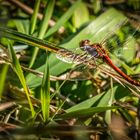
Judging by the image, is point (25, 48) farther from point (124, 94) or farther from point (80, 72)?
point (124, 94)

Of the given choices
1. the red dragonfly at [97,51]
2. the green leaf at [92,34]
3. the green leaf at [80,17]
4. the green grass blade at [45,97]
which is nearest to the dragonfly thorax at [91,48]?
the red dragonfly at [97,51]


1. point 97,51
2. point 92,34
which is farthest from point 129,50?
point 97,51

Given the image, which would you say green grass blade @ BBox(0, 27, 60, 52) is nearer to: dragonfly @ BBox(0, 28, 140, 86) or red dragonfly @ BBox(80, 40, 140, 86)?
dragonfly @ BBox(0, 28, 140, 86)

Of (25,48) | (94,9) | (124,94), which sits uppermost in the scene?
(94,9)

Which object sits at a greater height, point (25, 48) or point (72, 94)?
point (25, 48)

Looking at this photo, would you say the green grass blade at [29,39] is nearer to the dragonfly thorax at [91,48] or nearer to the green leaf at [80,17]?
the dragonfly thorax at [91,48]

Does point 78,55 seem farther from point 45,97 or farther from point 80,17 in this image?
point 80,17

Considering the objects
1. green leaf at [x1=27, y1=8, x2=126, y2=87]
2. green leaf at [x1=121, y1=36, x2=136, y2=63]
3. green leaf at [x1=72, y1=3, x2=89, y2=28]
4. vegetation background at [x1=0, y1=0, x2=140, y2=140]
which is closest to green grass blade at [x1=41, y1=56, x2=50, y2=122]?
vegetation background at [x1=0, y1=0, x2=140, y2=140]

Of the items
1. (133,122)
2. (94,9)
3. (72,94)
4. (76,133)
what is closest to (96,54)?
(72,94)
